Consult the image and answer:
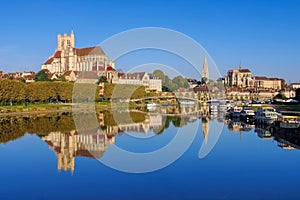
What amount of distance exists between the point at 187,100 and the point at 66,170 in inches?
2590

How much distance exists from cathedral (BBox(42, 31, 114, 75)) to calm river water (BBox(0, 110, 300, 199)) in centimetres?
6796

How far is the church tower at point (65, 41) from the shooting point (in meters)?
98.4

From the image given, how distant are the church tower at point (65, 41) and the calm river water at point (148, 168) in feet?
259

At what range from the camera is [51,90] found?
51531mm

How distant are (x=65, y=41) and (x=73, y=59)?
9248 millimetres

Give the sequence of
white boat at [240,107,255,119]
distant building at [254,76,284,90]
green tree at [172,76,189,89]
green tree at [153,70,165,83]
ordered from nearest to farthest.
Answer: white boat at [240,107,255,119] → green tree at [172,76,189,89] → green tree at [153,70,165,83] → distant building at [254,76,284,90]

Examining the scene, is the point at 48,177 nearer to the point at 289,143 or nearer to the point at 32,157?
the point at 32,157

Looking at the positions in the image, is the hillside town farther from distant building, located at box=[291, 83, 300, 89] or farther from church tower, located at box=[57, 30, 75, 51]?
distant building, located at box=[291, 83, 300, 89]

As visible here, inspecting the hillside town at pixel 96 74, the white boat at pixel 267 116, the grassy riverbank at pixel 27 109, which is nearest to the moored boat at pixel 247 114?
the white boat at pixel 267 116

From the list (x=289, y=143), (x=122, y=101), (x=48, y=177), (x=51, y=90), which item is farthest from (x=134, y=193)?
(x=122, y=101)

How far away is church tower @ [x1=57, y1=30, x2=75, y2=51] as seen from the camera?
323 ft

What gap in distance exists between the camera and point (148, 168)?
1338 cm

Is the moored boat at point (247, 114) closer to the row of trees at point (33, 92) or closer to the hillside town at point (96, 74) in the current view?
the row of trees at point (33, 92)

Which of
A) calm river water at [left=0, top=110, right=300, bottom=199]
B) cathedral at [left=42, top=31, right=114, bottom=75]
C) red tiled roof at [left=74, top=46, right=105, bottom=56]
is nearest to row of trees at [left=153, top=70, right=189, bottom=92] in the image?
cathedral at [left=42, top=31, right=114, bottom=75]
